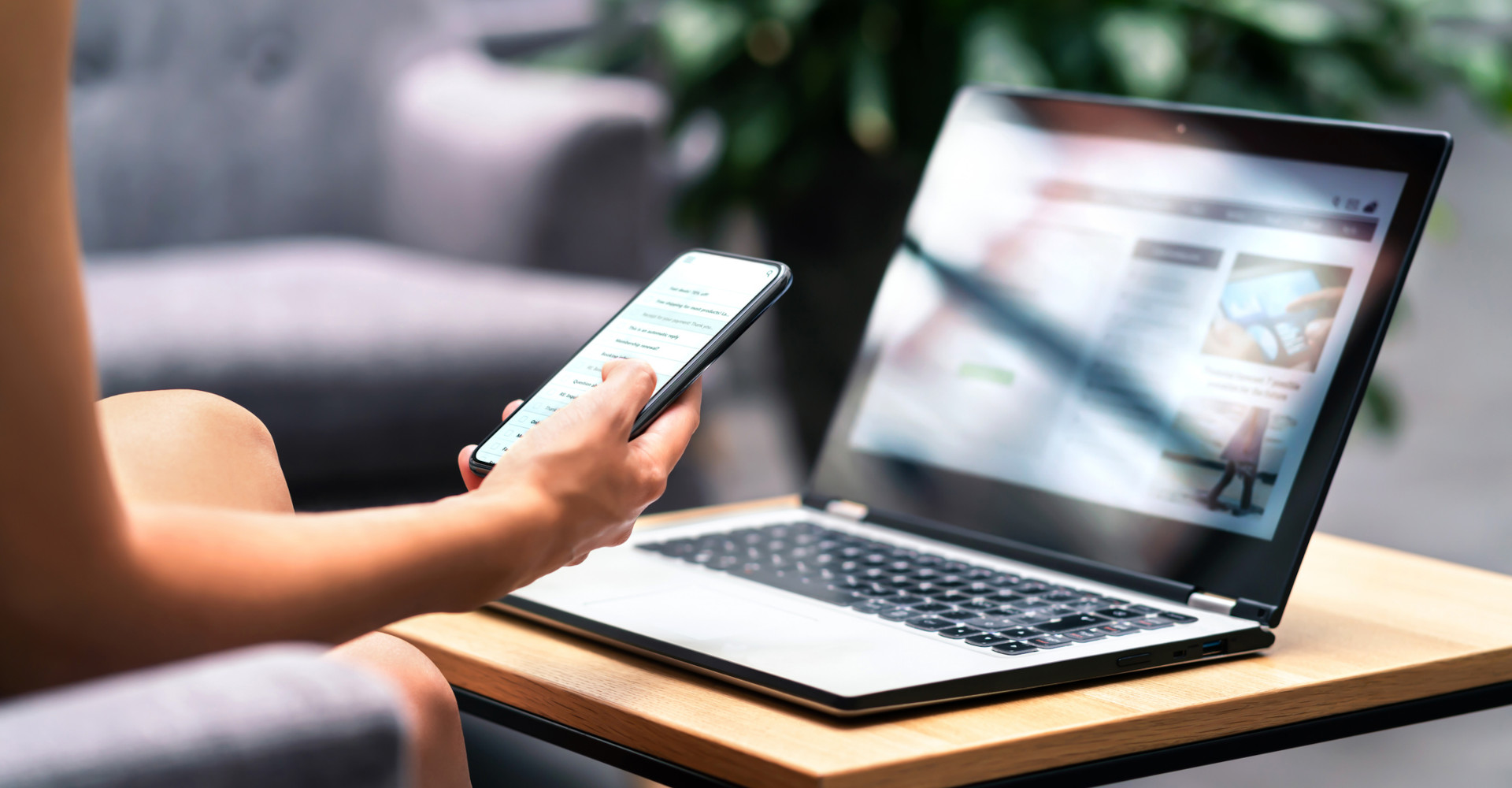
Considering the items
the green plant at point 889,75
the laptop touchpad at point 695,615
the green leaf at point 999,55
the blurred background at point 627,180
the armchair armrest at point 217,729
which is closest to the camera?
the armchair armrest at point 217,729

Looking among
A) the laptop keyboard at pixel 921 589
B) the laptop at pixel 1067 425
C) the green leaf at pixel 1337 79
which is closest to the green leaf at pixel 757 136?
the green leaf at pixel 1337 79

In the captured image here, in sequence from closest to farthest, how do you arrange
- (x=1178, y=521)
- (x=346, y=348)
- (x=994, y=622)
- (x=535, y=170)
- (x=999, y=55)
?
(x=994, y=622)
(x=1178, y=521)
(x=346, y=348)
(x=535, y=170)
(x=999, y=55)

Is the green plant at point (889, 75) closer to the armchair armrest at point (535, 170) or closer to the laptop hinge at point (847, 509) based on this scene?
the armchair armrest at point (535, 170)

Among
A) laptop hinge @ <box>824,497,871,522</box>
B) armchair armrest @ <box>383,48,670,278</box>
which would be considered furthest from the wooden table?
armchair armrest @ <box>383,48,670,278</box>

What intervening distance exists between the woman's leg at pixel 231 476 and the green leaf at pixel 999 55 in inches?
59.9

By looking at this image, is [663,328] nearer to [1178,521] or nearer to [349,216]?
[1178,521]

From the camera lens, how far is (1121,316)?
79cm

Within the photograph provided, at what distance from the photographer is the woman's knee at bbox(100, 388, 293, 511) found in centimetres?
49

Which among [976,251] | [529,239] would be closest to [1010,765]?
[976,251]

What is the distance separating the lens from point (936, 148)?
919 millimetres

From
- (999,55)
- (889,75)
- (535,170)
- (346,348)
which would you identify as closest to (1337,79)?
(999,55)

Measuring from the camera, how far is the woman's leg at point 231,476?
0.50 m

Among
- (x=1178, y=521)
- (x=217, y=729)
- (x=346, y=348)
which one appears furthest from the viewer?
(x=346, y=348)

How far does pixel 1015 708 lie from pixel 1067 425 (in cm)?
28
